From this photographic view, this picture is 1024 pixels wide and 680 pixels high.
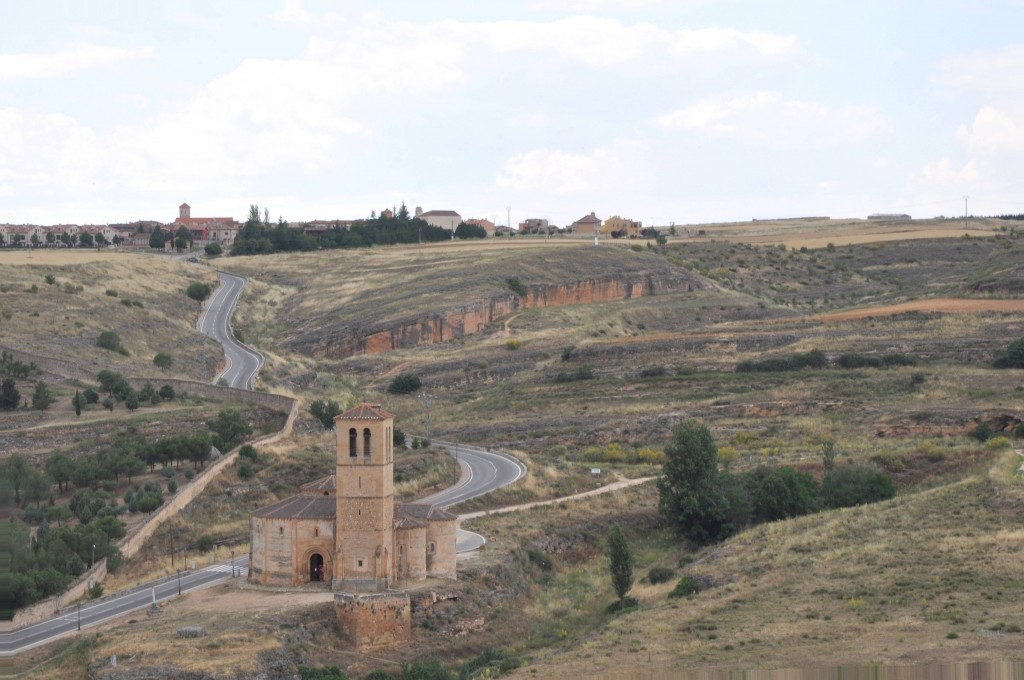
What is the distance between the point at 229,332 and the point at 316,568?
74.1 m

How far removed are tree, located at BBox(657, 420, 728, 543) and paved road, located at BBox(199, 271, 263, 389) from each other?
122 feet

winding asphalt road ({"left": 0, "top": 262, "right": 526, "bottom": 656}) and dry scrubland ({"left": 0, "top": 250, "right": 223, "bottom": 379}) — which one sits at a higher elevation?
dry scrubland ({"left": 0, "top": 250, "right": 223, "bottom": 379})

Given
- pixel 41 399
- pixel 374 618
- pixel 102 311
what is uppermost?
pixel 102 311

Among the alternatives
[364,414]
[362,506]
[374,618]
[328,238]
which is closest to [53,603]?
[362,506]

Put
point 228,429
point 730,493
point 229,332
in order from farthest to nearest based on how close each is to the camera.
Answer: point 229,332
point 228,429
point 730,493

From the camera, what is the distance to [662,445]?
289ft

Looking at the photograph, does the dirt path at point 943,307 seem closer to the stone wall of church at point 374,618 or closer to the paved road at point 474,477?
the paved road at point 474,477

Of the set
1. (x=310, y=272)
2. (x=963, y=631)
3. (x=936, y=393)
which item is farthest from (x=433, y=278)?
(x=963, y=631)

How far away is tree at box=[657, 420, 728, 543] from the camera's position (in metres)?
67.3

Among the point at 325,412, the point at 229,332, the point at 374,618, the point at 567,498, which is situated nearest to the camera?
the point at 374,618

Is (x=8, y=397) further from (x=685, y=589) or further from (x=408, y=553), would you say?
(x=685, y=589)

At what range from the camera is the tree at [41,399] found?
82.2 meters

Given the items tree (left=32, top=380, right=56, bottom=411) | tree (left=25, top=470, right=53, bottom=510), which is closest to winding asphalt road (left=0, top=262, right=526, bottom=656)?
→ tree (left=25, top=470, right=53, bottom=510)

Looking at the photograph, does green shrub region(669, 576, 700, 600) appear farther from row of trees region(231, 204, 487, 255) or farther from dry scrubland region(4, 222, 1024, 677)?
row of trees region(231, 204, 487, 255)
